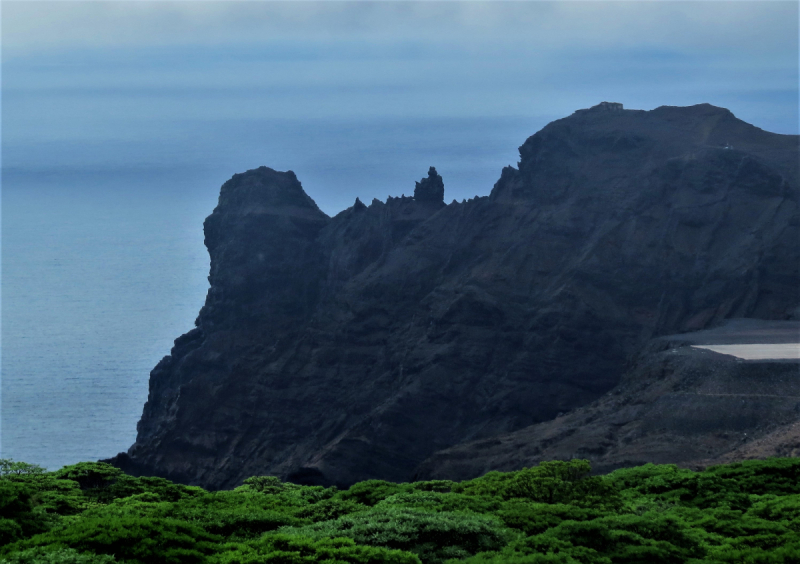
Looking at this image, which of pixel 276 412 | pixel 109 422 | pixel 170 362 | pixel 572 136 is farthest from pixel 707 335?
pixel 109 422

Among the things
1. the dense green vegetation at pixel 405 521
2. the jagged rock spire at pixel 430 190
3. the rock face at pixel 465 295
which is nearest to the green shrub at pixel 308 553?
the dense green vegetation at pixel 405 521

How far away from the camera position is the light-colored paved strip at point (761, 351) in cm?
10694

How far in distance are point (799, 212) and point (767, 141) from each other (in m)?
23.6

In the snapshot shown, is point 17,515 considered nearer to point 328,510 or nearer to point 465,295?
point 328,510

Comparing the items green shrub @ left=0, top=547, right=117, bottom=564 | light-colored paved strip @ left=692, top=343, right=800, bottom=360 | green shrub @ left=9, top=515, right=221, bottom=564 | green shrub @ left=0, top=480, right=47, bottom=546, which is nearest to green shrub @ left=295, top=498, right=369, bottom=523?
green shrub @ left=9, top=515, right=221, bottom=564

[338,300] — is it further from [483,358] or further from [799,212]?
[799,212]

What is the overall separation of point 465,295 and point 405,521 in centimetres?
10063

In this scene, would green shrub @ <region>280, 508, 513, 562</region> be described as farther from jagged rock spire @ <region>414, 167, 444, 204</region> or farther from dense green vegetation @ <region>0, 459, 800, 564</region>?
jagged rock spire @ <region>414, 167, 444, 204</region>

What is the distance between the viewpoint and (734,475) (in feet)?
194

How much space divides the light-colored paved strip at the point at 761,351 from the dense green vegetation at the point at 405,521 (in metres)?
51.4

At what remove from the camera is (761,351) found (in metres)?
110

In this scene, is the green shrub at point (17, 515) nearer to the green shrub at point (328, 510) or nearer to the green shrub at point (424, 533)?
the green shrub at point (424, 533)

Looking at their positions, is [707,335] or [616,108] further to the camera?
[616,108]

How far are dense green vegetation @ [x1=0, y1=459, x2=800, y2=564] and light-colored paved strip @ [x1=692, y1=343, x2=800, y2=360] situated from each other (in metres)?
51.4
